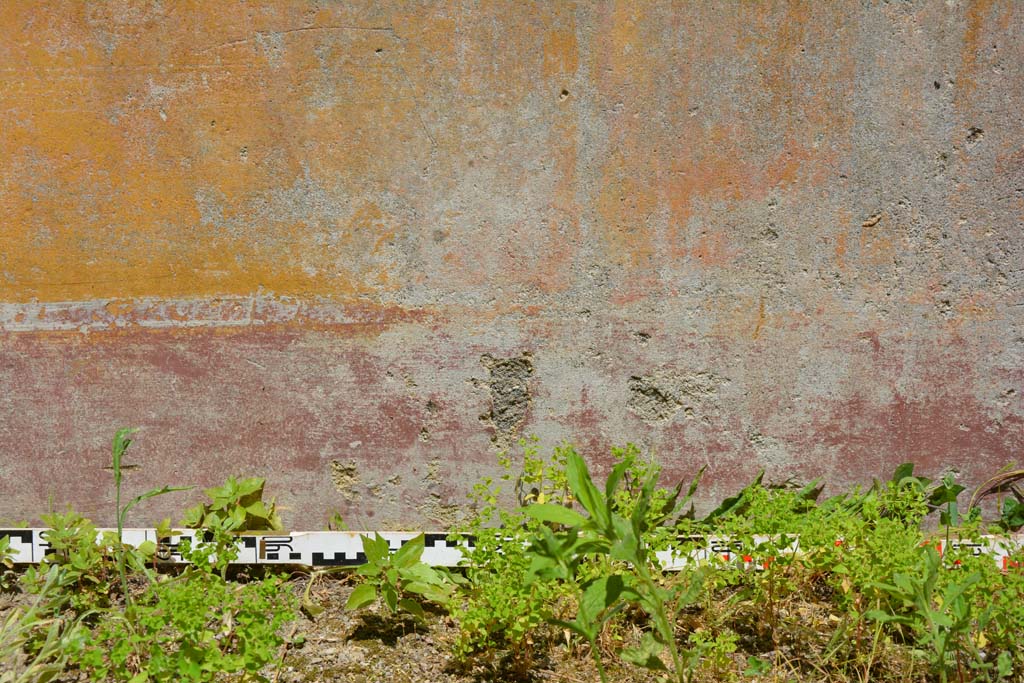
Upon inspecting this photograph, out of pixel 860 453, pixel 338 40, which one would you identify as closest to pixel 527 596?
pixel 860 453

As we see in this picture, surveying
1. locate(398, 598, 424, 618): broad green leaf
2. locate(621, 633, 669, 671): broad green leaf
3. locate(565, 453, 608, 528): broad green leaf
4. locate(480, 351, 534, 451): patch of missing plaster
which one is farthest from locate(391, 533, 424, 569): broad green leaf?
locate(565, 453, 608, 528): broad green leaf

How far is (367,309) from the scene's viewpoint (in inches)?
141

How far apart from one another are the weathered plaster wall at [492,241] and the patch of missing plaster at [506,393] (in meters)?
0.01

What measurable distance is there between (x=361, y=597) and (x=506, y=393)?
1020 mm

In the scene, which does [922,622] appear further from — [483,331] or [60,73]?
[60,73]

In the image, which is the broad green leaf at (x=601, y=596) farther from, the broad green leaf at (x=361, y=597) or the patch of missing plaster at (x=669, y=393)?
the patch of missing plaster at (x=669, y=393)

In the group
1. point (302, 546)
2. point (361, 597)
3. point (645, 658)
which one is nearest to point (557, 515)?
point (645, 658)

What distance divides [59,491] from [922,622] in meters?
3.48

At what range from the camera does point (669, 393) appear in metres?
3.63

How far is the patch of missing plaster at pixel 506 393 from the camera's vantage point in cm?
360

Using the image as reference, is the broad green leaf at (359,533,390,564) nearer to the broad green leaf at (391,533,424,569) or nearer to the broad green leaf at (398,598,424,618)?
the broad green leaf at (391,533,424,569)

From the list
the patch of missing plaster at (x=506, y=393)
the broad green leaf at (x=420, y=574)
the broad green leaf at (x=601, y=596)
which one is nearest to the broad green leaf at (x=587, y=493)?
the broad green leaf at (x=601, y=596)

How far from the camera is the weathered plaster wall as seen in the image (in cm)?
344

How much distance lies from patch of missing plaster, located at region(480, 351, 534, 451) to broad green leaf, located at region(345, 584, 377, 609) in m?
0.82
